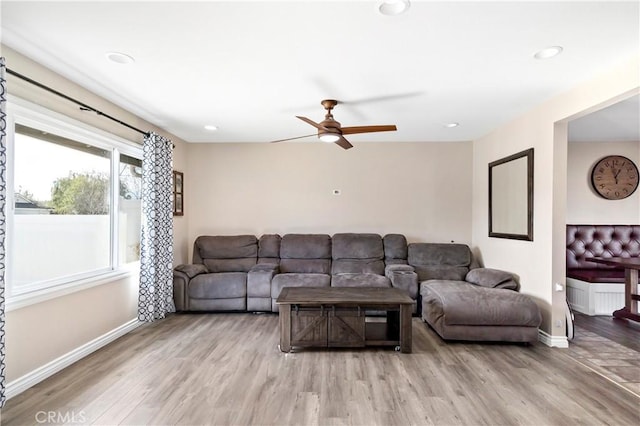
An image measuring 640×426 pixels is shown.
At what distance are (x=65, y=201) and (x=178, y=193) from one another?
2.12 meters

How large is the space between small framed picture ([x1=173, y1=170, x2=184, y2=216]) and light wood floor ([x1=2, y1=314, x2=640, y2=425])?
214cm

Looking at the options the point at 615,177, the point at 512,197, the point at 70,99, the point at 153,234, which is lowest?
the point at 153,234

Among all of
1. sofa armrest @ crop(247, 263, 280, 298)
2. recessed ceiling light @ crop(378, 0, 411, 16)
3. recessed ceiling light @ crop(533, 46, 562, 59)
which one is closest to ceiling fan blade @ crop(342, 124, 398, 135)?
recessed ceiling light @ crop(533, 46, 562, 59)

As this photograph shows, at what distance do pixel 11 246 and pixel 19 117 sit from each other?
0.98 m

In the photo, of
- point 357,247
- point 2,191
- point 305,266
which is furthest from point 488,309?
point 2,191

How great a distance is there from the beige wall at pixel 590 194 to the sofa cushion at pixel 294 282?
404 cm

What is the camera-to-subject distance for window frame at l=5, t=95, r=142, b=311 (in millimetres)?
2361

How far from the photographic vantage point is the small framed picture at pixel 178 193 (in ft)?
16.2

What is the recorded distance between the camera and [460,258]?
484 centimetres

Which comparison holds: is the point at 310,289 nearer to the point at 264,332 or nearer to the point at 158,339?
the point at 264,332

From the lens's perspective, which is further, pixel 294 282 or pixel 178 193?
pixel 178 193

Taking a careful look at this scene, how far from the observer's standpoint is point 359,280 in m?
4.32

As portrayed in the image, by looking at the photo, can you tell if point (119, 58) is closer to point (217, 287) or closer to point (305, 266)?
point (217, 287)

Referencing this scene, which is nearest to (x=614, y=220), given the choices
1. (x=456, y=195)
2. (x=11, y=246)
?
(x=456, y=195)
